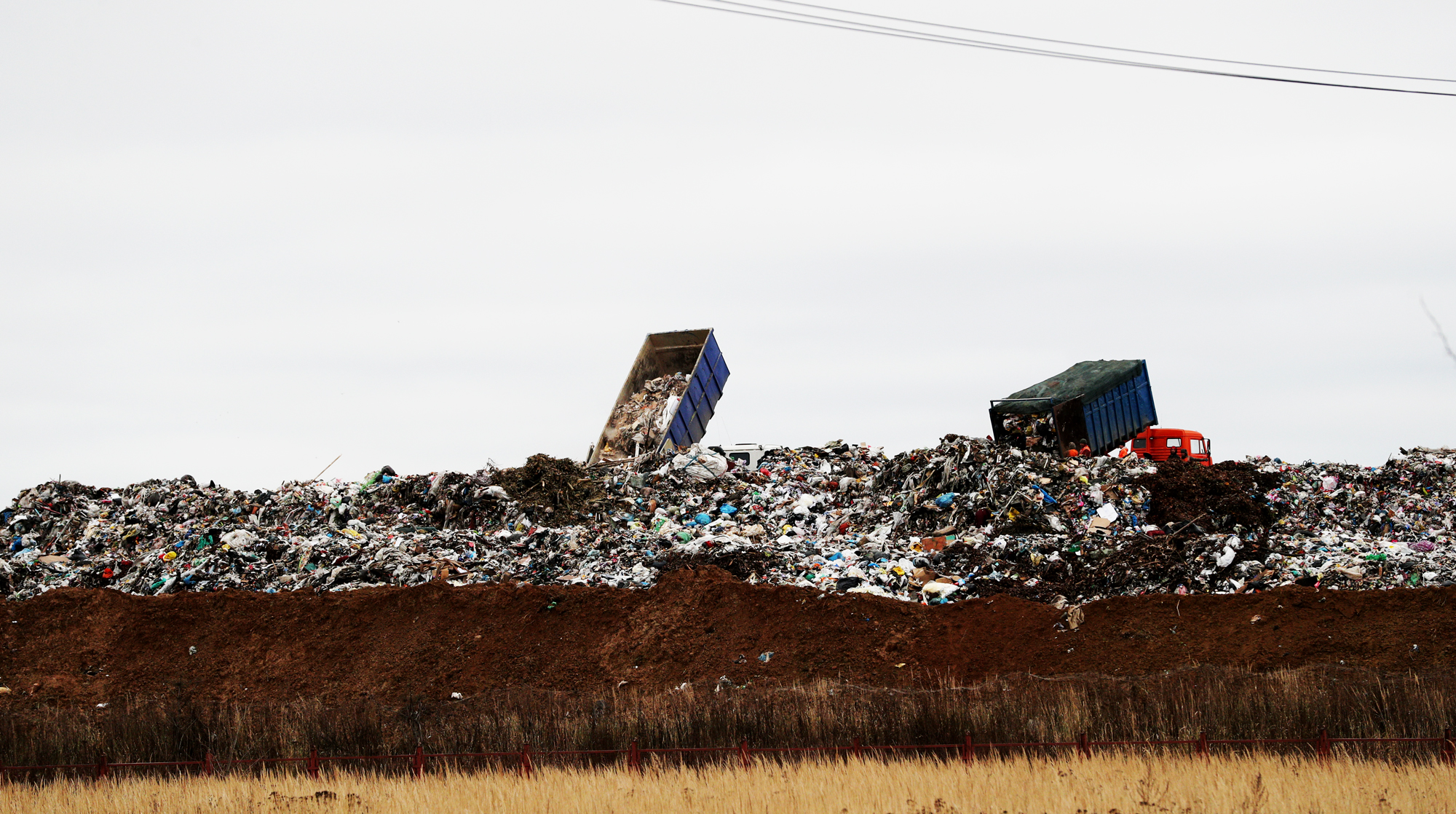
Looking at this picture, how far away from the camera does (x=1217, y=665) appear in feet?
45.3

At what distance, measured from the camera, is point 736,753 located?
11164 millimetres

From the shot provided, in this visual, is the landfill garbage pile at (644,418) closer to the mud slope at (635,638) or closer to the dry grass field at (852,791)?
the mud slope at (635,638)

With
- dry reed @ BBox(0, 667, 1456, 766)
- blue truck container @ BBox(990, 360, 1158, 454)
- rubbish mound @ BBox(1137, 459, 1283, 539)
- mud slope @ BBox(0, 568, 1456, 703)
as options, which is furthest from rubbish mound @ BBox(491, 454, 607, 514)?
rubbish mound @ BBox(1137, 459, 1283, 539)

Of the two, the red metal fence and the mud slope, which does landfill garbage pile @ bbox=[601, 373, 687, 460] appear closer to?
the mud slope

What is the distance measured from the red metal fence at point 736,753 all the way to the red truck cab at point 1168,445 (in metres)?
11.5

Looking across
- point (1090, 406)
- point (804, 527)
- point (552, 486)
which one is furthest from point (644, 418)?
point (1090, 406)

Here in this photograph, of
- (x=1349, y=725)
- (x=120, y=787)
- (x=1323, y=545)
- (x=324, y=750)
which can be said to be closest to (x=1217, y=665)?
(x=1349, y=725)

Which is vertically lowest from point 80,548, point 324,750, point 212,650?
point 324,750

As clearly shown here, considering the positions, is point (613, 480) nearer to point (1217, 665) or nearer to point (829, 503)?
point (829, 503)

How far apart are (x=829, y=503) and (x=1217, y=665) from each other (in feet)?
23.0

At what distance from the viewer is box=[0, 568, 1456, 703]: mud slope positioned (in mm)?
14234

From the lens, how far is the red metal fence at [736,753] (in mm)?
10469

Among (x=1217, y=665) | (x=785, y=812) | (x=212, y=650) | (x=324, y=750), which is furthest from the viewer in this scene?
(x=212, y=650)

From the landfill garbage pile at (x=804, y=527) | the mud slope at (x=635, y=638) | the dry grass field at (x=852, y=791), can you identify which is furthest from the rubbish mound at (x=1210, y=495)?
the dry grass field at (x=852, y=791)
